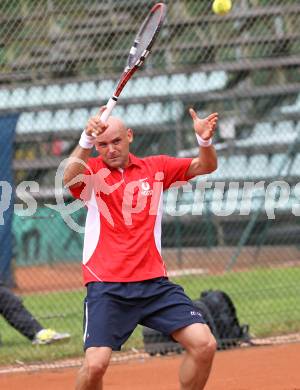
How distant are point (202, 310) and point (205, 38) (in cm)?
534

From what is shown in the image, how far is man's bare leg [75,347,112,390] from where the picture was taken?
534 cm

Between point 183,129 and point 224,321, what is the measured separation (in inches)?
163

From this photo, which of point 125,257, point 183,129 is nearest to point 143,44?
point 125,257

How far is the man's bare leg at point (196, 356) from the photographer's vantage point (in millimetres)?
5477

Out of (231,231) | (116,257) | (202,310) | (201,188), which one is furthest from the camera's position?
(231,231)

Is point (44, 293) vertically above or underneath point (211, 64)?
underneath

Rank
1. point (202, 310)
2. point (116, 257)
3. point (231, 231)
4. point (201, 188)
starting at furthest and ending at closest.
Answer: point (231, 231)
point (201, 188)
point (202, 310)
point (116, 257)

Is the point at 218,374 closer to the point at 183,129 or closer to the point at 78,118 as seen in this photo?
the point at 183,129

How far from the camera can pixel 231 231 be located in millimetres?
12922

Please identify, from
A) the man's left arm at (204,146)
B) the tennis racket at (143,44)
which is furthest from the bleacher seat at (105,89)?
the man's left arm at (204,146)

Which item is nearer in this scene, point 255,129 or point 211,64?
point 211,64

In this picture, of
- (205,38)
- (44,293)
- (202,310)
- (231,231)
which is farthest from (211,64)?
(202,310)

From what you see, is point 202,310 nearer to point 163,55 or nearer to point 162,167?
point 162,167

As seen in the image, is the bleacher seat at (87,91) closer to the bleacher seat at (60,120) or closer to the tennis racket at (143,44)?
the bleacher seat at (60,120)
